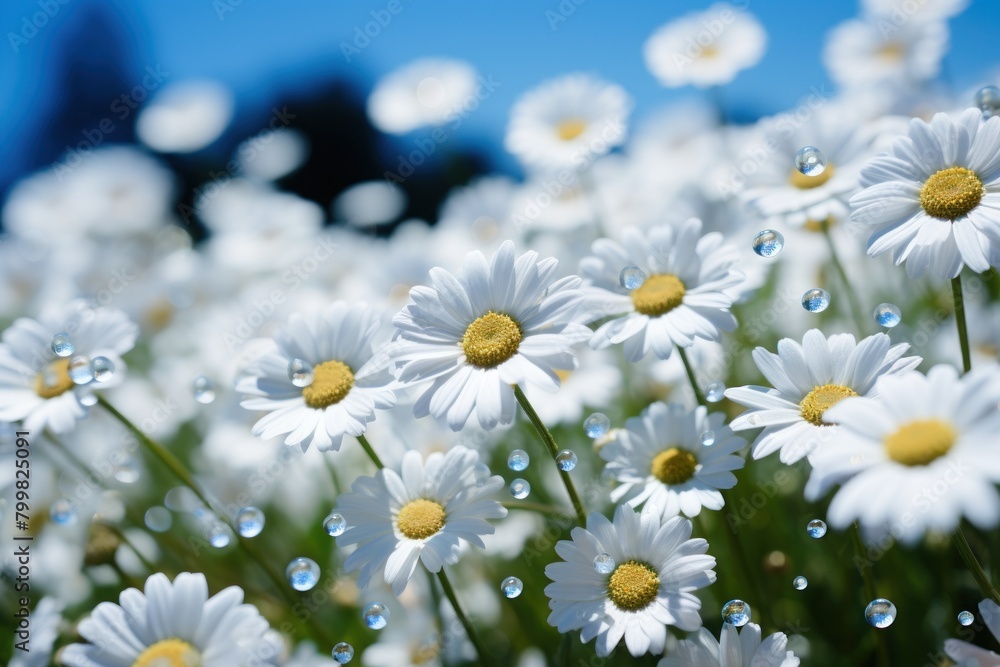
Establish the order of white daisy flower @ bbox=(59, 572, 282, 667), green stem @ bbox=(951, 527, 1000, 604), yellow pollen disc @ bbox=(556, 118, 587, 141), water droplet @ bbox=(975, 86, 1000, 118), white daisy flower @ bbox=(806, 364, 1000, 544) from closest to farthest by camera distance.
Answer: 1. white daisy flower @ bbox=(806, 364, 1000, 544)
2. green stem @ bbox=(951, 527, 1000, 604)
3. white daisy flower @ bbox=(59, 572, 282, 667)
4. water droplet @ bbox=(975, 86, 1000, 118)
5. yellow pollen disc @ bbox=(556, 118, 587, 141)

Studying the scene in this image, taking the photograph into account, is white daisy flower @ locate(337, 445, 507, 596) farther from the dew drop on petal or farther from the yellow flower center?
the yellow flower center

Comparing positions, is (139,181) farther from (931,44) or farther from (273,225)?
(931,44)

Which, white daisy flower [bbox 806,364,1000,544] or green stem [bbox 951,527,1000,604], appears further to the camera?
green stem [bbox 951,527,1000,604]

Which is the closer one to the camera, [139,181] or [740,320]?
[740,320]

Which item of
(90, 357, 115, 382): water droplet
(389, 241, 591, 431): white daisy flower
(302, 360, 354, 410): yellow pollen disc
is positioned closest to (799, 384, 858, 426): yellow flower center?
(389, 241, 591, 431): white daisy flower

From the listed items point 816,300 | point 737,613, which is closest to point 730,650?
point 737,613

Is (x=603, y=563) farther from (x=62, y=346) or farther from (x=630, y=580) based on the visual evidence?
(x=62, y=346)

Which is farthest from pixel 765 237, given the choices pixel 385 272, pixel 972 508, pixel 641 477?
pixel 385 272

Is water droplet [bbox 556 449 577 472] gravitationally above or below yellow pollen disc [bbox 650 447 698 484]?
above
